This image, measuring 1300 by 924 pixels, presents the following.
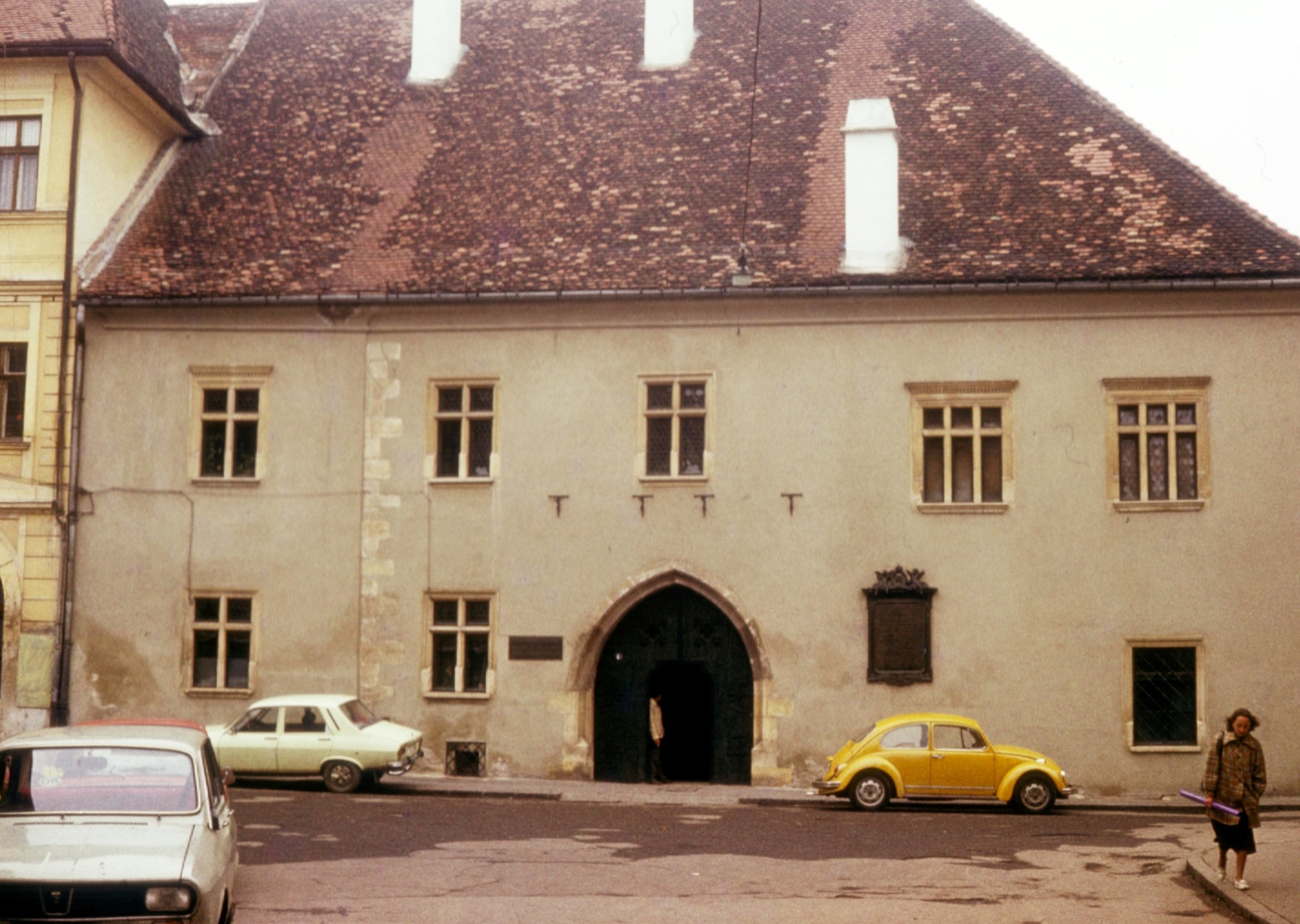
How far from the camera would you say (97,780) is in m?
10.4

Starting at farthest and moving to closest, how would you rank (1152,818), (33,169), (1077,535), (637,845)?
(33,169)
(1077,535)
(1152,818)
(637,845)

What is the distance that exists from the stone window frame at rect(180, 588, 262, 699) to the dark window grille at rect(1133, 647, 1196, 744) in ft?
43.3

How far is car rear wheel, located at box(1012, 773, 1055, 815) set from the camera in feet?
67.2

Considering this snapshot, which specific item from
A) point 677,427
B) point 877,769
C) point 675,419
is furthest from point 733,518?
point 877,769

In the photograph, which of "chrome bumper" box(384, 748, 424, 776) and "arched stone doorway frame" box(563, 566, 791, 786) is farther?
"arched stone doorway frame" box(563, 566, 791, 786)

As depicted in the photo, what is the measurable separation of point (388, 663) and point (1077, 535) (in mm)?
10502

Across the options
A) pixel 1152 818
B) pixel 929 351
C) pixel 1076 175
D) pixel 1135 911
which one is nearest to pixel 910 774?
pixel 1152 818

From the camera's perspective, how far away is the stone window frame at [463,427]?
980 inches

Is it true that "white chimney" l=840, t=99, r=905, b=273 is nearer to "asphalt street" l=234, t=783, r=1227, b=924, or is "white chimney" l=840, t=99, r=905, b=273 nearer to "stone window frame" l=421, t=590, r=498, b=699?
"stone window frame" l=421, t=590, r=498, b=699

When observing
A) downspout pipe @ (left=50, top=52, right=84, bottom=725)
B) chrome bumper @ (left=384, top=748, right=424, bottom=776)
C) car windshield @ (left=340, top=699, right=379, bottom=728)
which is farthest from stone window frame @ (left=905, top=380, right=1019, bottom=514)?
downspout pipe @ (left=50, top=52, right=84, bottom=725)

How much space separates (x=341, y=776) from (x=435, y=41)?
541 inches

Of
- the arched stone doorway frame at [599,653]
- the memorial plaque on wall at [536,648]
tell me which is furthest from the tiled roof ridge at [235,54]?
the arched stone doorway frame at [599,653]

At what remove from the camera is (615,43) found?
28.6 m

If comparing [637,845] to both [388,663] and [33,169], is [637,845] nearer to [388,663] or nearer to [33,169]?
[388,663]
